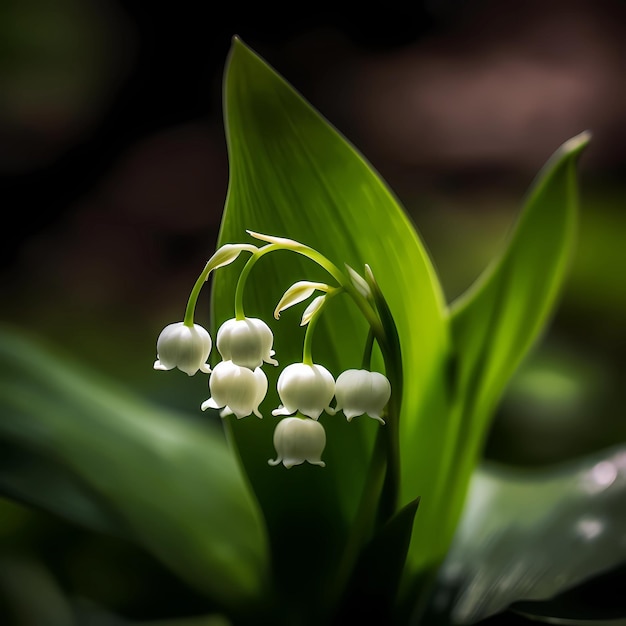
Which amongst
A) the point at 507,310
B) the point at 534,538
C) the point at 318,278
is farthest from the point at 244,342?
the point at 534,538

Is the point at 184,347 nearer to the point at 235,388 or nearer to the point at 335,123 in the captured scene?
the point at 235,388

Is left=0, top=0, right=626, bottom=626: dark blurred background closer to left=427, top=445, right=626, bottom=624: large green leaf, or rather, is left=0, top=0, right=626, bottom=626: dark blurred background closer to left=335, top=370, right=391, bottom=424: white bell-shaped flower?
left=427, top=445, right=626, bottom=624: large green leaf

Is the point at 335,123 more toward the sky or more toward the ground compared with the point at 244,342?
more toward the ground

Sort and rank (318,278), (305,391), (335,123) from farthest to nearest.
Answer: (335,123)
(318,278)
(305,391)

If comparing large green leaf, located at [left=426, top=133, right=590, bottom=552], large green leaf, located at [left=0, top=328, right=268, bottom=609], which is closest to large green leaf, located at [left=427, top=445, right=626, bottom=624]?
large green leaf, located at [left=426, top=133, right=590, bottom=552]

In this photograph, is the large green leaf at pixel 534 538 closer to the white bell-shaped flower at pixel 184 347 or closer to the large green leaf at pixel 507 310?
the large green leaf at pixel 507 310

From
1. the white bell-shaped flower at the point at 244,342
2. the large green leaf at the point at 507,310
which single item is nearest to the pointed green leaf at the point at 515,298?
the large green leaf at the point at 507,310

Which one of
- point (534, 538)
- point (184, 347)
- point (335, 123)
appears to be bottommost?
point (534, 538)
